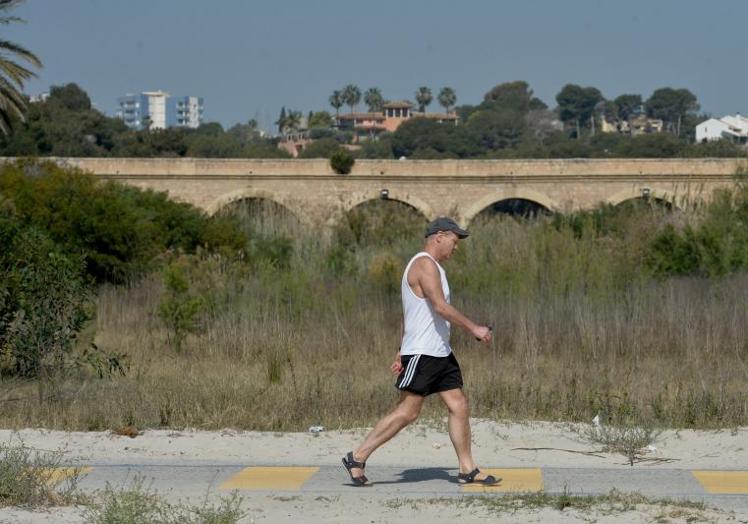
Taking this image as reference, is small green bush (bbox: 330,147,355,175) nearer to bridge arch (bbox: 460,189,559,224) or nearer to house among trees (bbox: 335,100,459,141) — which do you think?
bridge arch (bbox: 460,189,559,224)

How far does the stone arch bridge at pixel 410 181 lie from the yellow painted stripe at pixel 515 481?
132 feet

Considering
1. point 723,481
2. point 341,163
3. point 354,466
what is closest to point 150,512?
point 354,466

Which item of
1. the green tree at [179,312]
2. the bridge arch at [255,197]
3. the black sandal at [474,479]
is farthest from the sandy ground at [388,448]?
the bridge arch at [255,197]

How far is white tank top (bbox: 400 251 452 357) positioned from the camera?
7.43 metres

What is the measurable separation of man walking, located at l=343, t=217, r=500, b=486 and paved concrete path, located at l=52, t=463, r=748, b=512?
0.44 meters

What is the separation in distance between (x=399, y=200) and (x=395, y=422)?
43794mm

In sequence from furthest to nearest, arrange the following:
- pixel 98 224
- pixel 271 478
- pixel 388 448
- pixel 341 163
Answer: pixel 341 163 → pixel 98 224 → pixel 388 448 → pixel 271 478

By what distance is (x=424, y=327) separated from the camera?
7.44 meters

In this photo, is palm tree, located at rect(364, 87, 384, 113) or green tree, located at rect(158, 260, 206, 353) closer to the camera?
green tree, located at rect(158, 260, 206, 353)

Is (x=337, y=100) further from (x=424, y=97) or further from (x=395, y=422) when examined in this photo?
(x=395, y=422)

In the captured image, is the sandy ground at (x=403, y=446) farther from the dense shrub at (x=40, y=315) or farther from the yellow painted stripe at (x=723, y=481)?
the dense shrub at (x=40, y=315)

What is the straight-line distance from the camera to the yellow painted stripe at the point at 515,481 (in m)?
7.71

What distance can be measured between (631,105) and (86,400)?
538 feet

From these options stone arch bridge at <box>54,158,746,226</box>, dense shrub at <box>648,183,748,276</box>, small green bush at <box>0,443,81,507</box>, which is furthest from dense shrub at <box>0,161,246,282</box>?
stone arch bridge at <box>54,158,746,226</box>
